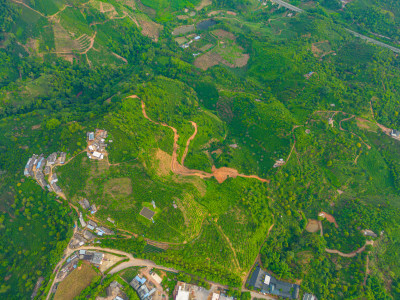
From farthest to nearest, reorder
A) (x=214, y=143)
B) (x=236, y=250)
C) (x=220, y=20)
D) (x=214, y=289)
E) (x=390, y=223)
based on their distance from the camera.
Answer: (x=220, y=20) → (x=214, y=143) → (x=390, y=223) → (x=236, y=250) → (x=214, y=289)

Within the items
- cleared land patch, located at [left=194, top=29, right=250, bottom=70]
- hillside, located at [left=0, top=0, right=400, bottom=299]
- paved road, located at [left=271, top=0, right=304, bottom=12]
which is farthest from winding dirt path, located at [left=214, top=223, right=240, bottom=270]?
paved road, located at [left=271, top=0, right=304, bottom=12]

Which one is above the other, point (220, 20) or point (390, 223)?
point (220, 20)

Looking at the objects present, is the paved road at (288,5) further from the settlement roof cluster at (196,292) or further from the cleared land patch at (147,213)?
the settlement roof cluster at (196,292)

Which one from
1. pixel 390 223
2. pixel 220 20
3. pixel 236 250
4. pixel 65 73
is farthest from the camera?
pixel 220 20

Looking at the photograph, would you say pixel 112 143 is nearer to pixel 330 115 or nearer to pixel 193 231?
pixel 193 231

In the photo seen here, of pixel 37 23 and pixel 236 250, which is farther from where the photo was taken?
pixel 37 23

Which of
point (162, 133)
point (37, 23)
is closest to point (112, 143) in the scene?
point (162, 133)

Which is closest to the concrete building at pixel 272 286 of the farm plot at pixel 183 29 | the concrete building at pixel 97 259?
the concrete building at pixel 97 259
